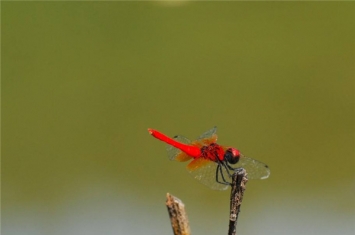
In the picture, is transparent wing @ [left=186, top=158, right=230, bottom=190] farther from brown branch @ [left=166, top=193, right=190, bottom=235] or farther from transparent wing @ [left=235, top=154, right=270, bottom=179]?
brown branch @ [left=166, top=193, right=190, bottom=235]

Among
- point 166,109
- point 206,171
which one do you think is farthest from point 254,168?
point 166,109

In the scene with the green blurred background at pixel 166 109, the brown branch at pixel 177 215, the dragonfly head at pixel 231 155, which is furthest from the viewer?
the green blurred background at pixel 166 109

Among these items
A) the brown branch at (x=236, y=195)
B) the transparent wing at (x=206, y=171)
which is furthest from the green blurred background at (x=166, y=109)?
the brown branch at (x=236, y=195)

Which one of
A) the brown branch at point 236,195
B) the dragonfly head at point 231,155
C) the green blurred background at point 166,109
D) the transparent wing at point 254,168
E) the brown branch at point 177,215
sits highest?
the green blurred background at point 166,109

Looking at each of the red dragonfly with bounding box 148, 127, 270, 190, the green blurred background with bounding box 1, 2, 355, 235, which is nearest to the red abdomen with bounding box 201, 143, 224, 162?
the red dragonfly with bounding box 148, 127, 270, 190

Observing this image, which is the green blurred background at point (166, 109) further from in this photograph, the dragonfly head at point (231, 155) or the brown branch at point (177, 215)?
the brown branch at point (177, 215)

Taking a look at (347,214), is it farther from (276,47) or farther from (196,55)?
(196,55)

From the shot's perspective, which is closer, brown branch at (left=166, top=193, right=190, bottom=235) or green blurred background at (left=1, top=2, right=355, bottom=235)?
Result: brown branch at (left=166, top=193, right=190, bottom=235)

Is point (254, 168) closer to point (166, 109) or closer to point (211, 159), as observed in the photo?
point (211, 159)
